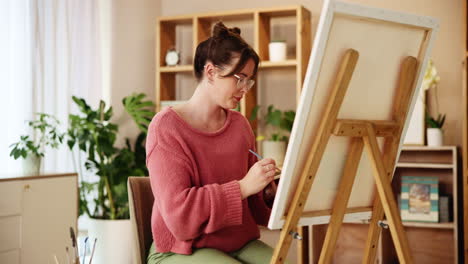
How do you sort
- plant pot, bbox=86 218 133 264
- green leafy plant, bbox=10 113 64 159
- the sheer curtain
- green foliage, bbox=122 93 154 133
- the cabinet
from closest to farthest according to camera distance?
the cabinet < green leafy plant, bbox=10 113 64 159 < the sheer curtain < plant pot, bbox=86 218 133 264 < green foliage, bbox=122 93 154 133

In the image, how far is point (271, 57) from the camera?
13.2ft

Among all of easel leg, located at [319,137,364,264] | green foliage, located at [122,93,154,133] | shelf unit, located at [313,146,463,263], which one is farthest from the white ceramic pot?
easel leg, located at [319,137,364,264]

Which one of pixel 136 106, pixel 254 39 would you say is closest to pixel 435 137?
pixel 254 39

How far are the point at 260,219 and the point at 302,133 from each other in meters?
0.54

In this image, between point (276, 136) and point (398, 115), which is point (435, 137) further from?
point (398, 115)

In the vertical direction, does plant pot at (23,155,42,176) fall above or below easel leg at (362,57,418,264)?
below

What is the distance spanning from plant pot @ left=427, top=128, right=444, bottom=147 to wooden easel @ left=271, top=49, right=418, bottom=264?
209cm

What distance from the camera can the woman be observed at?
1553 mm

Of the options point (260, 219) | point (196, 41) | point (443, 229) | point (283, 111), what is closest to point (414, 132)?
point (443, 229)

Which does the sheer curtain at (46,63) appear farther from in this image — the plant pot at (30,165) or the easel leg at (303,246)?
the easel leg at (303,246)

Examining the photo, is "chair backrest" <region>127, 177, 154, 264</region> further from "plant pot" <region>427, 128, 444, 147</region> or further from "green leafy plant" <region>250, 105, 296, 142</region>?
"plant pot" <region>427, 128, 444, 147</region>

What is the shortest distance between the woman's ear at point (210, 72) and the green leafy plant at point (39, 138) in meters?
1.61

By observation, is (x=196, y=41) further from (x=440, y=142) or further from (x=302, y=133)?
(x=302, y=133)

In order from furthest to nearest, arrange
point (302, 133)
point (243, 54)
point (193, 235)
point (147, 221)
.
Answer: point (147, 221)
point (243, 54)
point (193, 235)
point (302, 133)
